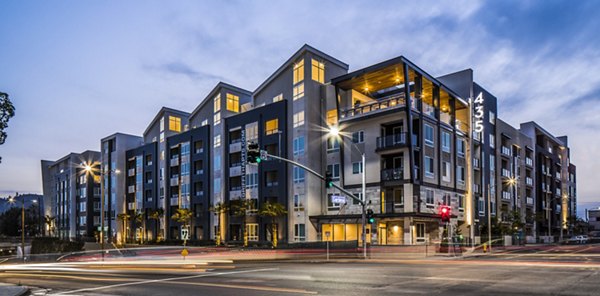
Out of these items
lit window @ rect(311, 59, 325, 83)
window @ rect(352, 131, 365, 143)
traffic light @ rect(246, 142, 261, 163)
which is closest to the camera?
traffic light @ rect(246, 142, 261, 163)

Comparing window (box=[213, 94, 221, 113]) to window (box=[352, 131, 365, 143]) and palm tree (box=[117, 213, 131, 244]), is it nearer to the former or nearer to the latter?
window (box=[352, 131, 365, 143])

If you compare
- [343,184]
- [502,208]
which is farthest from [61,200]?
[502,208]

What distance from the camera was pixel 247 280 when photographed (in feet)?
67.6

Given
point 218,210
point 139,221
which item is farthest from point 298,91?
point 139,221

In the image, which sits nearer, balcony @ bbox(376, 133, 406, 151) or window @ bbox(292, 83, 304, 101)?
balcony @ bbox(376, 133, 406, 151)

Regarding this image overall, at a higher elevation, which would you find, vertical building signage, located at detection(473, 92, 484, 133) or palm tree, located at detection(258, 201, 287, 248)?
vertical building signage, located at detection(473, 92, 484, 133)

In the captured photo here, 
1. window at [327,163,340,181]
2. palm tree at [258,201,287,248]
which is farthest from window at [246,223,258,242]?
window at [327,163,340,181]

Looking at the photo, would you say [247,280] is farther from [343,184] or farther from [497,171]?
[497,171]

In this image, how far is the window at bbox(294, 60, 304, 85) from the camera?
58122mm

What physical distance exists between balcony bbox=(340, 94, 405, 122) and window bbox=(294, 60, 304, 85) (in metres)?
6.96

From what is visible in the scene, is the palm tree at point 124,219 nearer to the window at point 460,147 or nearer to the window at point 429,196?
the window at point 429,196

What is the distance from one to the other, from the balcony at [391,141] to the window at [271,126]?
15670 millimetres

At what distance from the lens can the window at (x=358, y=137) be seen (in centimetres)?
5288

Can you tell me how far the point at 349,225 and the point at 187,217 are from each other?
1094 inches
